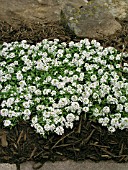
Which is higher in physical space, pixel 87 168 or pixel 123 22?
pixel 123 22

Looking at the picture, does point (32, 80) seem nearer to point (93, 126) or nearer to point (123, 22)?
point (93, 126)

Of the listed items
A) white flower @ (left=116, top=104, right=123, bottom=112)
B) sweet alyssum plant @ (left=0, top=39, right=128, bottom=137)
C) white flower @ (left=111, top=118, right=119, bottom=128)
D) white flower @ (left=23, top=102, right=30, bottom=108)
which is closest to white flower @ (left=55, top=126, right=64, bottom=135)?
sweet alyssum plant @ (left=0, top=39, right=128, bottom=137)

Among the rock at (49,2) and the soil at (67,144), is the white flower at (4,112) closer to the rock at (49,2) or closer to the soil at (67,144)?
the soil at (67,144)

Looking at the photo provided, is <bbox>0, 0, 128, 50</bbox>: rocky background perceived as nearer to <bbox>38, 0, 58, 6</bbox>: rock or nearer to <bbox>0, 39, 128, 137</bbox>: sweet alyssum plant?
<bbox>38, 0, 58, 6</bbox>: rock

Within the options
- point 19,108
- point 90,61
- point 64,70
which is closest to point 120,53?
point 90,61

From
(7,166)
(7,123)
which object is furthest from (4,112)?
(7,166)

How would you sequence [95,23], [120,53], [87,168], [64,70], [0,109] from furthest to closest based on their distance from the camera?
[95,23] → [120,53] → [64,70] → [0,109] → [87,168]
